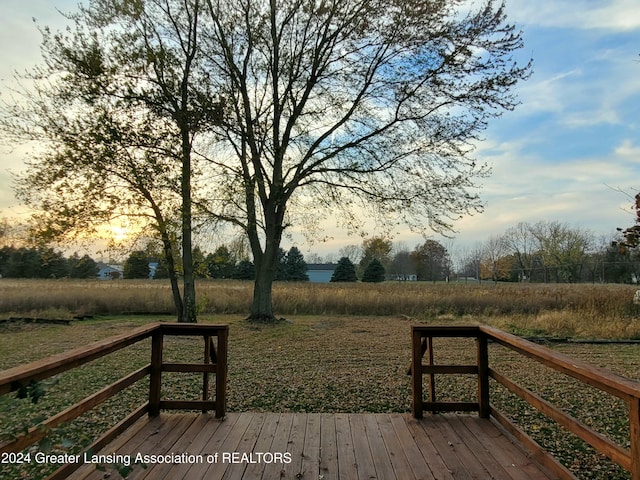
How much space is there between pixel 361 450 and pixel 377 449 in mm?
116

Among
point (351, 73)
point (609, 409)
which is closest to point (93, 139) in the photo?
point (351, 73)

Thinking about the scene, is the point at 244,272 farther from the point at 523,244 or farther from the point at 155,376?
the point at 155,376

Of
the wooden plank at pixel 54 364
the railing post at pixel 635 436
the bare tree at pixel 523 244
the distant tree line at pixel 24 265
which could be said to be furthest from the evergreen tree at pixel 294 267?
the railing post at pixel 635 436

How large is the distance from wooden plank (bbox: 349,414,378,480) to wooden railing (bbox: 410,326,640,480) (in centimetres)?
52

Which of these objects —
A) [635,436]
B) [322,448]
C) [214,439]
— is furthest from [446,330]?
[214,439]

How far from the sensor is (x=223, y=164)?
11.9m

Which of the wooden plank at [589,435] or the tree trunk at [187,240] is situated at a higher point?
the tree trunk at [187,240]

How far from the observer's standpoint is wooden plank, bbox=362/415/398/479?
2.47 m

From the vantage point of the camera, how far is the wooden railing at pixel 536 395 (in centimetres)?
175

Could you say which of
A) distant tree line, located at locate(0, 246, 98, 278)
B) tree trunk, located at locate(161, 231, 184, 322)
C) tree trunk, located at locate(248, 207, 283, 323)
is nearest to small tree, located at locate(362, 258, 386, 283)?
distant tree line, located at locate(0, 246, 98, 278)

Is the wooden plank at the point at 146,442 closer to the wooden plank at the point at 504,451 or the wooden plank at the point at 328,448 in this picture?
the wooden plank at the point at 328,448

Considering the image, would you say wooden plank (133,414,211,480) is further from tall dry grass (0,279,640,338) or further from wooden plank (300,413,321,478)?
tall dry grass (0,279,640,338)

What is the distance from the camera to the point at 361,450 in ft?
9.21

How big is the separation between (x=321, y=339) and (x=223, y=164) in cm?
587
